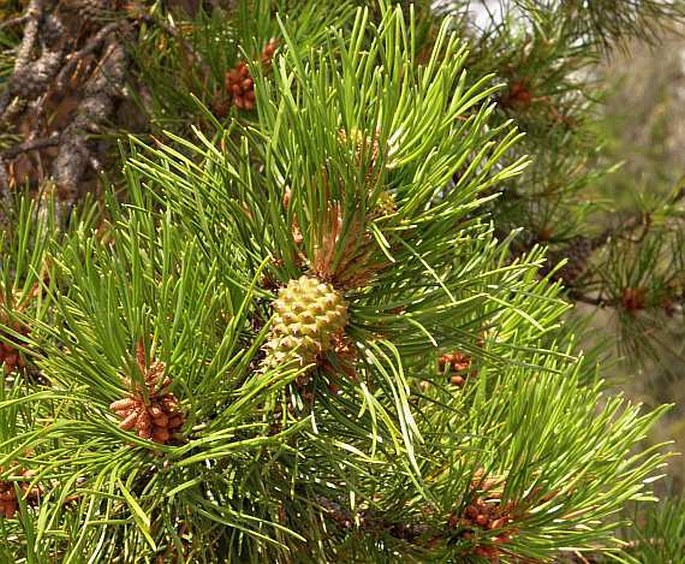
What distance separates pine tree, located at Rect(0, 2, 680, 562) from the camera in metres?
0.37

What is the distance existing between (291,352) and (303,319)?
2 cm

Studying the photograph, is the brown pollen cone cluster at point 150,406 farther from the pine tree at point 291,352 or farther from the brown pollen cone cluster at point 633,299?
the brown pollen cone cluster at point 633,299

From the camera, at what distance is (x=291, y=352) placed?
0.38 metres

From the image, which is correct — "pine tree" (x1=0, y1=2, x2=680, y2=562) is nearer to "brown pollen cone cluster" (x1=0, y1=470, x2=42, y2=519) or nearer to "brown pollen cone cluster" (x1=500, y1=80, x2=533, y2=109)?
"brown pollen cone cluster" (x1=0, y1=470, x2=42, y2=519)

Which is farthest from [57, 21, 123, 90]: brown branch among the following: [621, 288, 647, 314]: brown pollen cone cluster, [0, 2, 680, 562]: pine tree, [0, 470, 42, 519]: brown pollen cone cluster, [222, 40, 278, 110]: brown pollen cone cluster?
[621, 288, 647, 314]: brown pollen cone cluster

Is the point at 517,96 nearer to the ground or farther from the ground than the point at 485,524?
farther from the ground

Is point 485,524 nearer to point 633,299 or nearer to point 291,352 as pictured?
point 291,352

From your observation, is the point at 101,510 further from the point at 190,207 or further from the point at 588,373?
the point at 588,373

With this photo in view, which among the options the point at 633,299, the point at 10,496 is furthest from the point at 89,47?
the point at 633,299

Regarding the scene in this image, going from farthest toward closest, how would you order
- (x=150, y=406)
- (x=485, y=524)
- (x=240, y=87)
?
(x=240, y=87) < (x=485, y=524) < (x=150, y=406)

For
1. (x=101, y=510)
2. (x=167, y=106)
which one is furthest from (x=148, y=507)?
(x=167, y=106)

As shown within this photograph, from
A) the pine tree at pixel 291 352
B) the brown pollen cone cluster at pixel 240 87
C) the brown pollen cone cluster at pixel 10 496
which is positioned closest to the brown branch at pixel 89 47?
the brown pollen cone cluster at pixel 240 87

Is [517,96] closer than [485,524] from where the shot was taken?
No

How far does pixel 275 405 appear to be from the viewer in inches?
16.3
